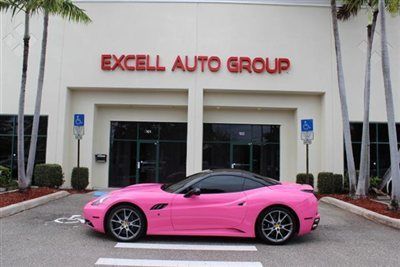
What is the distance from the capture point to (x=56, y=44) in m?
18.1

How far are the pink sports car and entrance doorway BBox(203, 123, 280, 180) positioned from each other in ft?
37.5

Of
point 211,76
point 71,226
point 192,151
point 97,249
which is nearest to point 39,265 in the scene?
point 97,249

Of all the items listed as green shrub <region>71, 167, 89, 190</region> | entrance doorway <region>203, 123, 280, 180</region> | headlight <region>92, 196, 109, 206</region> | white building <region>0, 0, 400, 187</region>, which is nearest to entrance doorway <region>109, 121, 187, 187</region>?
white building <region>0, 0, 400, 187</region>

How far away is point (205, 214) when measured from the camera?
7.49m

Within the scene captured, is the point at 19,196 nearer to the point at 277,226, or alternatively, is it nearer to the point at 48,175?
the point at 48,175

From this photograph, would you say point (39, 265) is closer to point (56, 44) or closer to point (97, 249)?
point (97, 249)

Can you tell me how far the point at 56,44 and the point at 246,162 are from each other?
9901 millimetres

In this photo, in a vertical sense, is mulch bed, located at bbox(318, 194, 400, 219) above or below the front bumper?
below

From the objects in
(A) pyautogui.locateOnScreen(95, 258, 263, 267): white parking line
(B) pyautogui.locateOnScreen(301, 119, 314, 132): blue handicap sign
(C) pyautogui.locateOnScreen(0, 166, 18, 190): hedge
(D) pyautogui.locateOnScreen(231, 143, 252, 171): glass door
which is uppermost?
(B) pyautogui.locateOnScreen(301, 119, 314, 132): blue handicap sign

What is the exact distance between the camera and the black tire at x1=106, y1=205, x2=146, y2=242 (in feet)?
24.8

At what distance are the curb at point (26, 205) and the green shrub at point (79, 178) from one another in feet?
9.89

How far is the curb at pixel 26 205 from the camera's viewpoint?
33.0ft

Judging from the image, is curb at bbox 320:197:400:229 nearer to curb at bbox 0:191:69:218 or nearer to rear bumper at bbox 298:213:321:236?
rear bumper at bbox 298:213:321:236

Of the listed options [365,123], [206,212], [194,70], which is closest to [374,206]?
[365,123]
